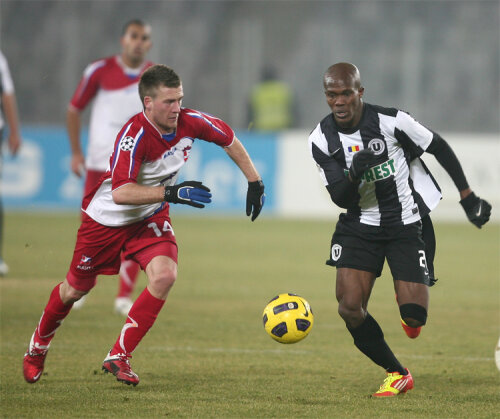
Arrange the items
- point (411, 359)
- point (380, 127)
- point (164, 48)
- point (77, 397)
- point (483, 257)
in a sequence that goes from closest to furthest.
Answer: point (77, 397), point (380, 127), point (411, 359), point (483, 257), point (164, 48)

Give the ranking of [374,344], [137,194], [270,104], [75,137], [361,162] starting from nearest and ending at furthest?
[361,162] < [137,194] < [374,344] < [75,137] < [270,104]

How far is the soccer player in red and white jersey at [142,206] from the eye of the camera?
5.43 m

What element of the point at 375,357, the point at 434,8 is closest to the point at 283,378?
the point at 375,357

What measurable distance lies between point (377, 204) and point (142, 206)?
4.67ft

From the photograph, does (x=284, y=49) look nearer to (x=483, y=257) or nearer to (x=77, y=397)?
(x=483, y=257)

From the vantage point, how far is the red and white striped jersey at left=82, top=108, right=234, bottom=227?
17.9 ft

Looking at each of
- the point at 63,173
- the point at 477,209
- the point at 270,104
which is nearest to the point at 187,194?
the point at 477,209

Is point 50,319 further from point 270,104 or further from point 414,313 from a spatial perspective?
point 270,104

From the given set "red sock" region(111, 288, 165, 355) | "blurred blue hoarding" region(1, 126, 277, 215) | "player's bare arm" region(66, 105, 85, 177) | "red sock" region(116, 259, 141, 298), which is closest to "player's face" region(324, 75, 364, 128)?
"red sock" region(111, 288, 165, 355)

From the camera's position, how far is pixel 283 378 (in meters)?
5.89

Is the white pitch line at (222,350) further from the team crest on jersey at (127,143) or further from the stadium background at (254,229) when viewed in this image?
the team crest on jersey at (127,143)

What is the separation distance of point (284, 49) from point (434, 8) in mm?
3278

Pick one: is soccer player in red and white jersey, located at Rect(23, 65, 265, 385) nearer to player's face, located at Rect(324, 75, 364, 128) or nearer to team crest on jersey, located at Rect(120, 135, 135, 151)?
team crest on jersey, located at Rect(120, 135, 135, 151)

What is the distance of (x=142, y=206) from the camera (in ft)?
18.9
